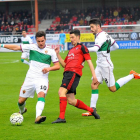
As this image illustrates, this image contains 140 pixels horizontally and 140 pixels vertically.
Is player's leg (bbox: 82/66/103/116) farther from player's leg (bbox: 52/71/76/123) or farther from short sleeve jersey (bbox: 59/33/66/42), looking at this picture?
short sleeve jersey (bbox: 59/33/66/42)

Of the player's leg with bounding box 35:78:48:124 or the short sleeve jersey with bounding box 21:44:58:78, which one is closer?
the player's leg with bounding box 35:78:48:124

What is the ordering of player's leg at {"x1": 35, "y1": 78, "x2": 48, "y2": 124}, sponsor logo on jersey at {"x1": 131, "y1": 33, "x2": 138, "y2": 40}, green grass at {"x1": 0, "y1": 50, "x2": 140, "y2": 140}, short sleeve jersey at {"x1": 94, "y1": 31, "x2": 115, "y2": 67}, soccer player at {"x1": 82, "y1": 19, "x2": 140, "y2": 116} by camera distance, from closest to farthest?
green grass at {"x1": 0, "y1": 50, "x2": 140, "y2": 140}
player's leg at {"x1": 35, "y1": 78, "x2": 48, "y2": 124}
short sleeve jersey at {"x1": 94, "y1": 31, "x2": 115, "y2": 67}
soccer player at {"x1": 82, "y1": 19, "x2": 140, "y2": 116}
sponsor logo on jersey at {"x1": 131, "y1": 33, "x2": 138, "y2": 40}

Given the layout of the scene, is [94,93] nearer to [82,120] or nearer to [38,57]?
[82,120]

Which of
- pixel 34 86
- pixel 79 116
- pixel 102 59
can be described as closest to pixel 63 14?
pixel 102 59

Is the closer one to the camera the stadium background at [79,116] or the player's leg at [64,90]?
the stadium background at [79,116]

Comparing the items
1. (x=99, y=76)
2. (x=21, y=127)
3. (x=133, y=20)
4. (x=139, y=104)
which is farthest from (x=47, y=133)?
(x=133, y=20)

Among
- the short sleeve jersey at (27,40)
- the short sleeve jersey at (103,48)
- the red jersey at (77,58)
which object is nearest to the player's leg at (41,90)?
the red jersey at (77,58)

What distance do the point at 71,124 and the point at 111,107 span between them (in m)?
2.08

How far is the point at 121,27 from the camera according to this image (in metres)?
35.6

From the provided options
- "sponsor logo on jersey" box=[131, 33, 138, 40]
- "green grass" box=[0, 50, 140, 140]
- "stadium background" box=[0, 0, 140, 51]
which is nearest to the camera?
"green grass" box=[0, 50, 140, 140]

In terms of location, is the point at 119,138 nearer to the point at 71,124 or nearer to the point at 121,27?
the point at 71,124

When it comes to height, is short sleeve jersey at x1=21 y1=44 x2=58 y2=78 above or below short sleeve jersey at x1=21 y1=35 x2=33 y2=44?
above

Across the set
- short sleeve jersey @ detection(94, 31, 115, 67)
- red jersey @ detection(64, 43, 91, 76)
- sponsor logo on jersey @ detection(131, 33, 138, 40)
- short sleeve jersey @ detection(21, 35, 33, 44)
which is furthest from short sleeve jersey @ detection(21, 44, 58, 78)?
sponsor logo on jersey @ detection(131, 33, 138, 40)

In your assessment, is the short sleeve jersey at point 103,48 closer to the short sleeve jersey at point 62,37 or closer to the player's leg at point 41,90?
the player's leg at point 41,90
